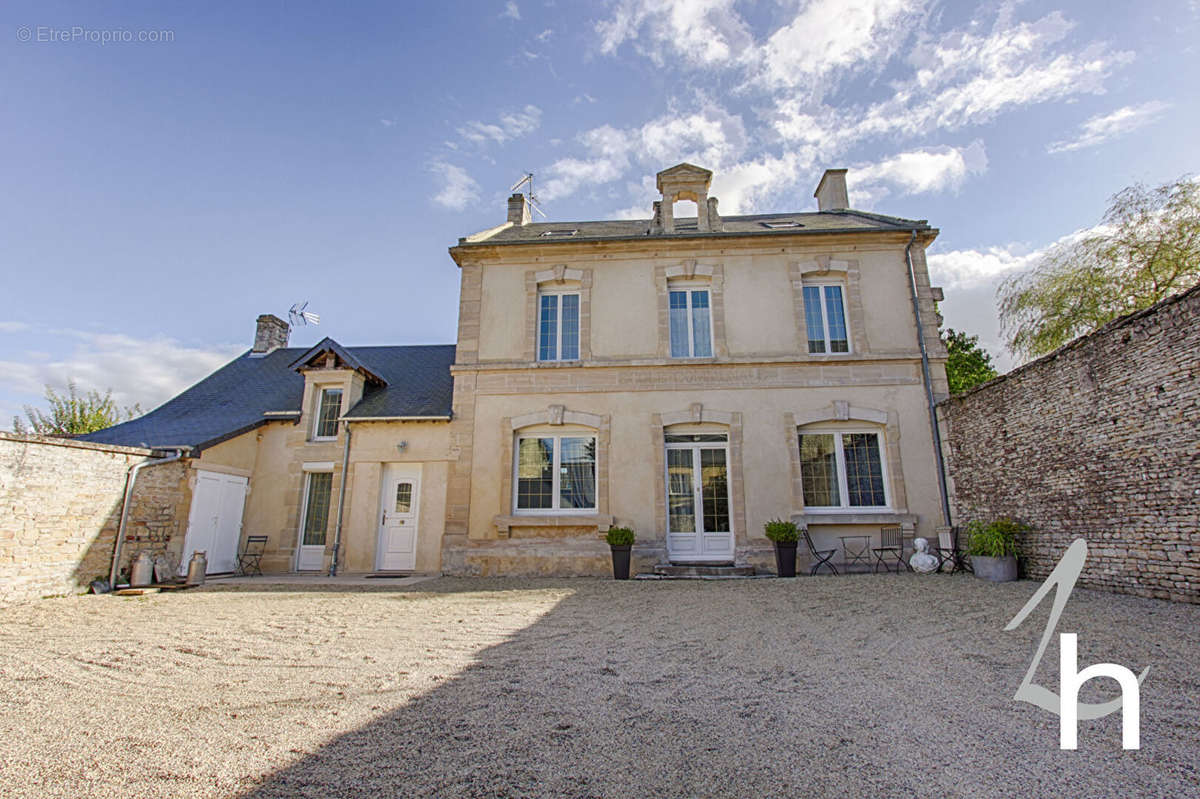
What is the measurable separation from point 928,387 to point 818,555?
3.34m

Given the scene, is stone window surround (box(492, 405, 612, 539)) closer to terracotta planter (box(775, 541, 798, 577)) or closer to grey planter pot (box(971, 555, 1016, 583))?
terracotta planter (box(775, 541, 798, 577))

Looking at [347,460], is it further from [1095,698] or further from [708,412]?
[1095,698]

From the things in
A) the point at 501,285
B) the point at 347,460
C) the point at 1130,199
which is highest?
the point at 1130,199

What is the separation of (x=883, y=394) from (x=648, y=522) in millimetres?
4395

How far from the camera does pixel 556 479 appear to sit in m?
9.02

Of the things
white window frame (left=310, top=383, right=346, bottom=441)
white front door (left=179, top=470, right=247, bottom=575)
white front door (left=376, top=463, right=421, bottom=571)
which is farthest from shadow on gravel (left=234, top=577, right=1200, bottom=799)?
white window frame (left=310, top=383, right=346, bottom=441)

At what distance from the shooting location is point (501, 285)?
9844 mm

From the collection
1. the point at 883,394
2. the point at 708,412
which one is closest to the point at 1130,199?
A: the point at 883,394

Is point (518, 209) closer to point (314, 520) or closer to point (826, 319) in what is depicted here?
point (826, 319)

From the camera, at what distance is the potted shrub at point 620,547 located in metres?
8.09

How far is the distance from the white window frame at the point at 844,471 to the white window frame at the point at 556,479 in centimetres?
328

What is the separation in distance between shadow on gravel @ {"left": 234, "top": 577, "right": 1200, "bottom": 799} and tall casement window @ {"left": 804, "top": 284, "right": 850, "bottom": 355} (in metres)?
5.57

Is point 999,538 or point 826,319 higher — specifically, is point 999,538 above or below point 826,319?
below

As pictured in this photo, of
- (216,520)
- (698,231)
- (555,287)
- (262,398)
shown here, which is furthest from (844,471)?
(262,398)
